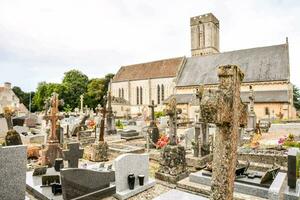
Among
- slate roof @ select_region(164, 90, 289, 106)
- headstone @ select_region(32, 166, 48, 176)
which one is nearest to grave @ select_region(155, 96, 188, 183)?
headstone @ select_region(32, 166, 48, 176)

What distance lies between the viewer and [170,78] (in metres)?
41.9

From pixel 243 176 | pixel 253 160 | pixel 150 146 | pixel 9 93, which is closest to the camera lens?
pixel 243 176

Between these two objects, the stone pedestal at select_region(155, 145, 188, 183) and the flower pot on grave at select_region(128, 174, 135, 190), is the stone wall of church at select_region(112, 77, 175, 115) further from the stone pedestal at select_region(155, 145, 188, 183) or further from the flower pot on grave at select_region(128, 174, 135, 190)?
the flower pot on grave at select_region(128, 174, 135, 190)

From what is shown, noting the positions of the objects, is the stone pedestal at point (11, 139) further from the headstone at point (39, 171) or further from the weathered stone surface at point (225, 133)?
the weathered stone surface at point (225, 133)

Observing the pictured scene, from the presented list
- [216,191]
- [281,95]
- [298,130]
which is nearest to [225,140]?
[216,191]

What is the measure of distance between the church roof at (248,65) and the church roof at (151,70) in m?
2.00

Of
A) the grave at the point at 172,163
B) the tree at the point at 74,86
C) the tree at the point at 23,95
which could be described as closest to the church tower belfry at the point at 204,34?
the tree at the point at 74,86

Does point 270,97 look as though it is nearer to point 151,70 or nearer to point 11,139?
→ point 151,70

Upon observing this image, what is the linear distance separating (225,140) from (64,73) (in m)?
65.7

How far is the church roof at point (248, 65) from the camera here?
31.8 metres

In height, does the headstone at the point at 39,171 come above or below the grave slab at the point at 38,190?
above

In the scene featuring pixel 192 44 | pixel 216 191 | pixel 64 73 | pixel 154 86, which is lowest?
pixel 216 191

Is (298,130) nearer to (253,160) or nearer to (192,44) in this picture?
(253,160)

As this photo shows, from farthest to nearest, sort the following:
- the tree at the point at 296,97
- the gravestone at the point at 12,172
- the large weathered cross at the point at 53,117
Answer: the tree at the point at 296,97 < the large weathered cross at the point at 53,117 < the gravestone at the point at 12,172
